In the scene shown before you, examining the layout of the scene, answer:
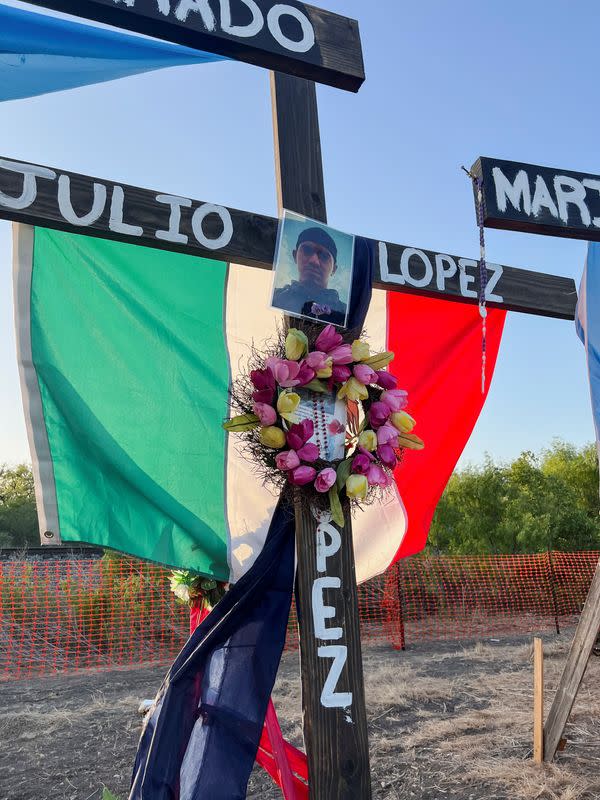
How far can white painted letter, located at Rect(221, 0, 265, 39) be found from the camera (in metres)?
2.96

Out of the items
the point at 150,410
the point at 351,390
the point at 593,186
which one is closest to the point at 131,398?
the point at 150,410

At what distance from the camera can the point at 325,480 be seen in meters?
2.72

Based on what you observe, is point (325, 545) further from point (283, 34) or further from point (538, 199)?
point (283, 34)

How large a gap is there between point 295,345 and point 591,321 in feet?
5.98

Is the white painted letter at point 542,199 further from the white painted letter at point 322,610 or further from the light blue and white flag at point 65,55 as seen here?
the white painted letter at point 322,610

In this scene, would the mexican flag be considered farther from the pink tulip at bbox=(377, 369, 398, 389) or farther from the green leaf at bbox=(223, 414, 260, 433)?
the pink tulip at bbox=(377, 369, 398, 389)

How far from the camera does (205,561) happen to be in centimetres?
314

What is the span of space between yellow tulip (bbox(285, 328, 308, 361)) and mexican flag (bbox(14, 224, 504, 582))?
1.97ft

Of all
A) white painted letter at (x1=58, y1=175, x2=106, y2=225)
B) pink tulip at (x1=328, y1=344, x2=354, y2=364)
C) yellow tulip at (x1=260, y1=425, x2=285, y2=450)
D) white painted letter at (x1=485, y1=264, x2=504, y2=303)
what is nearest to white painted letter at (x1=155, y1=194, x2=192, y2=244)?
white painted letter at (x1=58, y1=175, x2=106, y2=225)

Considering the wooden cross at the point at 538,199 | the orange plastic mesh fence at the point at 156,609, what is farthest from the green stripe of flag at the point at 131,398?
the orange plastic mesh fence at the point at 156,609

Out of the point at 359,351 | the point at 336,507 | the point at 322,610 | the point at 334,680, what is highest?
the point at 359,351

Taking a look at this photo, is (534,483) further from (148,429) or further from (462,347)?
(148,429)

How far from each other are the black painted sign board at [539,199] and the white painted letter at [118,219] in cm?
169

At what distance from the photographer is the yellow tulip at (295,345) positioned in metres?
2.83
